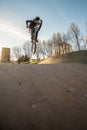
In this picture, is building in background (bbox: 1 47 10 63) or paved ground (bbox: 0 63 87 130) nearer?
paved ground (bbox: 0 63 87 130)

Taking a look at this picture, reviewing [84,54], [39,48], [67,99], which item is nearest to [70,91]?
[67,99]

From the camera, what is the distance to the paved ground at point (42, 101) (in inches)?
137

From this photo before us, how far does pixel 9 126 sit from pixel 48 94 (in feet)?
5.83

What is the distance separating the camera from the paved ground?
3.47 meters

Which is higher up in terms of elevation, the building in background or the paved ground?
the building in background

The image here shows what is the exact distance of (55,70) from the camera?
744 centimetres

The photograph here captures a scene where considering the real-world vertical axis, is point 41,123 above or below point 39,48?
below

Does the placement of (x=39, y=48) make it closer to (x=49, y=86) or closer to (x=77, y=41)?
(x=77, y=41)

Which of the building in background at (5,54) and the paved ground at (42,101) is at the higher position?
the building in background at (5,54)

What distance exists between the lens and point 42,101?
14.3ft

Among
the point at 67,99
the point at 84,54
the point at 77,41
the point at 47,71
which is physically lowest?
the point at 67,99

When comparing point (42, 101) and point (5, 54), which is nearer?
point (42, 101)

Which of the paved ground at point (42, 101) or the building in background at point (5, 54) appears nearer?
the paved ground at point (42, 101)

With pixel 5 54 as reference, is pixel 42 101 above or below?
below
